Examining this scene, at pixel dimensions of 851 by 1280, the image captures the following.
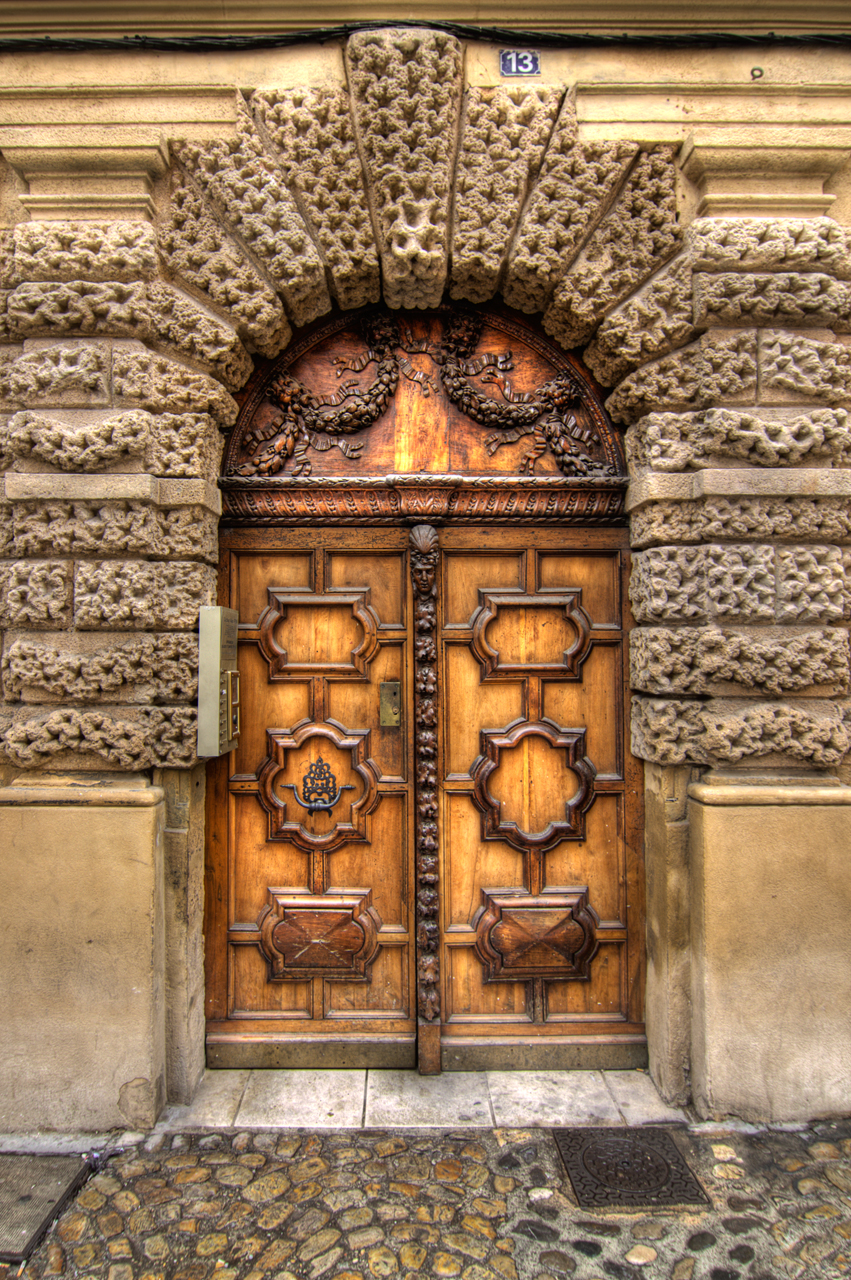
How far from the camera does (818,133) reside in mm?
2797

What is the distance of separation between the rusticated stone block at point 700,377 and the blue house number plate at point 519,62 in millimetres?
1360

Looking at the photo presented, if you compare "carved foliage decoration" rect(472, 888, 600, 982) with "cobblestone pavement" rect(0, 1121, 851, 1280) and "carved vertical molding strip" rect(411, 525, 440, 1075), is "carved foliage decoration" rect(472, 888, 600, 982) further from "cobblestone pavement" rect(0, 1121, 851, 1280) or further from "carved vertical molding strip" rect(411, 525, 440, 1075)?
"cobblestone pavement" rect(0, 1121, 851, 1280)

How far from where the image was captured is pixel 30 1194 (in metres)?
2.32

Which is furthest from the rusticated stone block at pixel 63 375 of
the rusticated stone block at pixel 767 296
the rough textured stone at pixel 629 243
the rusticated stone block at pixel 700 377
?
the rusticated stone block at pixel 767 296

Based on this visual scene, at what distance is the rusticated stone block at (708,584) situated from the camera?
2.74m

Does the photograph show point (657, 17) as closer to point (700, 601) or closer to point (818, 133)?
point (818, 133)

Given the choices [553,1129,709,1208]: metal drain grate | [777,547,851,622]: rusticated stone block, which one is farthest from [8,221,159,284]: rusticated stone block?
[553,1129,709,1208]: metal drain grate

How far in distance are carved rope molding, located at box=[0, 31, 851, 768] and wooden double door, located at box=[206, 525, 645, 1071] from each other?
0.39 m

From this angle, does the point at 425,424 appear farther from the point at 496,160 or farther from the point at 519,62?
the point at 519,62

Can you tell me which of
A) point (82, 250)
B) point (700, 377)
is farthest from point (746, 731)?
point (82, 250)

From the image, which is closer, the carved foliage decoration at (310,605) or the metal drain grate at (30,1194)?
the metal drain grate at (30,1194)

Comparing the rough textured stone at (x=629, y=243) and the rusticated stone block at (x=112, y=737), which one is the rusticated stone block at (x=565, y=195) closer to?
the rough textured stone at (x=629, y=243)

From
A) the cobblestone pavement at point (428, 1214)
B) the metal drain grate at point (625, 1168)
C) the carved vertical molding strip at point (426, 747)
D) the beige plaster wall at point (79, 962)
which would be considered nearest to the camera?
the cobblestone pavement at point (428, 1214)

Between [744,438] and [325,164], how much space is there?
2.10 metres
